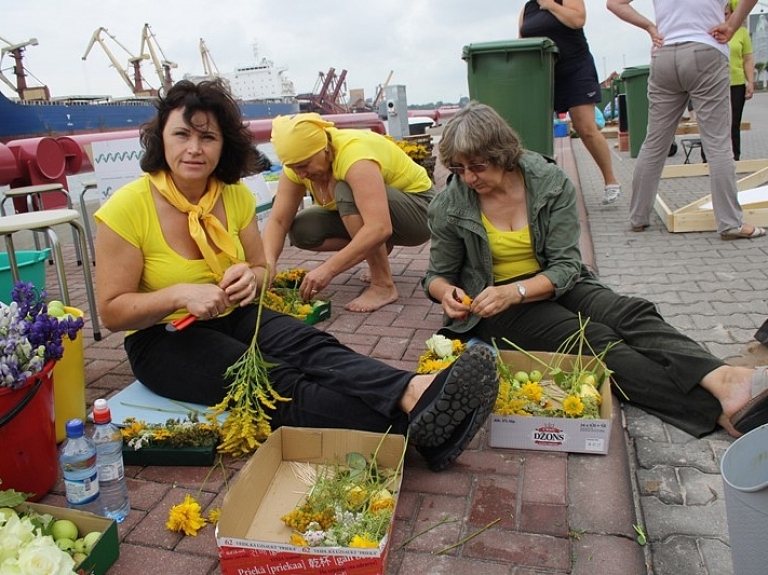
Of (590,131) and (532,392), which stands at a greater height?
(590,131)

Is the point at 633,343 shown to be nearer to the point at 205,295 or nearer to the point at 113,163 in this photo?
the point at 205,295

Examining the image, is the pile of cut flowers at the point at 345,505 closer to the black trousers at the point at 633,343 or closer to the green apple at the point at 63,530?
the green apple at the point at 63,530

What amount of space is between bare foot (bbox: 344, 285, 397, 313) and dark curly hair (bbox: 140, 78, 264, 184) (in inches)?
58.5

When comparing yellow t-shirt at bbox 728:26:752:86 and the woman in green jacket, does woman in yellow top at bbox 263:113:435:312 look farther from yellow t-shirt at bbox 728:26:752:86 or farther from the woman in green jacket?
Result: yellow t-shirt at bbox 728:26:752:86

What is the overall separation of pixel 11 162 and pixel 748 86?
7912mm

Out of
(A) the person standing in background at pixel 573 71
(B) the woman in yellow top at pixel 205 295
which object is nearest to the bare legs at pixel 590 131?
(A) the person standing in background at pixel 573 71

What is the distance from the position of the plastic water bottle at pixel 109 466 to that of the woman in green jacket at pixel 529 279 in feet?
4.85

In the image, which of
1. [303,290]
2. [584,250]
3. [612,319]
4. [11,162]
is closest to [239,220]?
[303,290]

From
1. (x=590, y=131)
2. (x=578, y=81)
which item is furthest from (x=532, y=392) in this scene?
(x=578, y=81)

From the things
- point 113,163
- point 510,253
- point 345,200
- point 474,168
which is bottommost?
point 510,253

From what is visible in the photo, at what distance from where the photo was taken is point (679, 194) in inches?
293

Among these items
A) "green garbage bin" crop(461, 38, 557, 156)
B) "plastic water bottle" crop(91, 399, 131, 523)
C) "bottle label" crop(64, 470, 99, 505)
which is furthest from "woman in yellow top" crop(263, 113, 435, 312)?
"green garbage bin" crop(461, 38, 557, 156)

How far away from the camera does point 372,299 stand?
4285mm

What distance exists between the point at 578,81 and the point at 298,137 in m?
3.78
